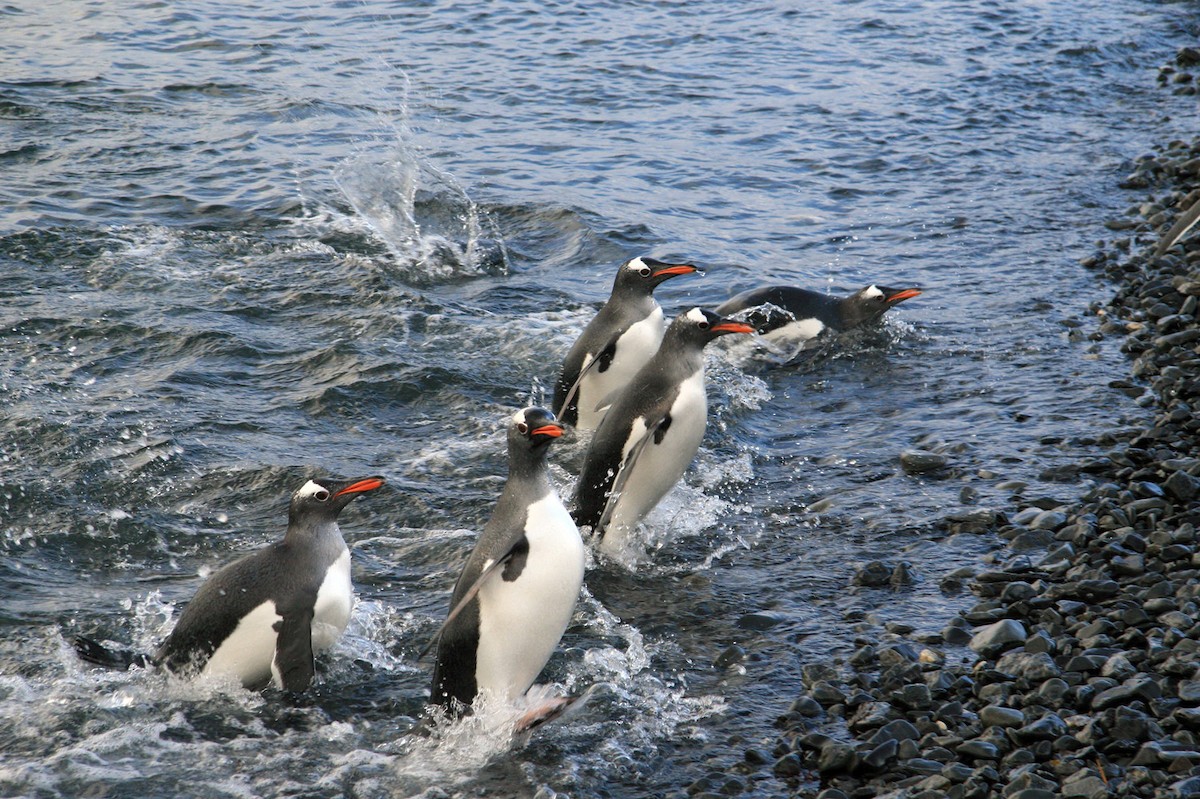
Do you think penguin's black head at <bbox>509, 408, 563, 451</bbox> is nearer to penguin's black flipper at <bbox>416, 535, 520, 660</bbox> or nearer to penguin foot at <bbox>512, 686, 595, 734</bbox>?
penguin's black flipper at <bbox>416, 535, 520, 660</bbox>

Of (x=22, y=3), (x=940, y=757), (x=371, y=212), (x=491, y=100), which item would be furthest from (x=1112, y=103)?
(x=22, y=3)

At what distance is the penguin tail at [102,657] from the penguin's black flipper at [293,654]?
51 centimetres

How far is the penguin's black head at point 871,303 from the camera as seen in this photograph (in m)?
8.20

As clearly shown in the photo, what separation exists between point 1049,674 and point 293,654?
2672mm

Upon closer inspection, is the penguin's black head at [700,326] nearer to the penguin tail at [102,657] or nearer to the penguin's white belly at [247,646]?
the penguin's white belly at [247,646]

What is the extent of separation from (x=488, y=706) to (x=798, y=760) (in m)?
1.14

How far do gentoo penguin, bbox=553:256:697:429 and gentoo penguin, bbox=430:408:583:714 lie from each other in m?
2.25

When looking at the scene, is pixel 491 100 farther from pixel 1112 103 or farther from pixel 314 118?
pixel 1112 103

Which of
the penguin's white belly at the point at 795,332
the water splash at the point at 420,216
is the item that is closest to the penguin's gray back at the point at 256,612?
the penguin's white belly at the point at 795,332

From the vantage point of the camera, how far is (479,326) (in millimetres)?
8234

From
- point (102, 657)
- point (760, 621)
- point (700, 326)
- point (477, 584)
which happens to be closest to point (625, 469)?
point (700, 326)

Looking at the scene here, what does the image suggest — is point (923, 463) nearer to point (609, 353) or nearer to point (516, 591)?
point (609, 353)

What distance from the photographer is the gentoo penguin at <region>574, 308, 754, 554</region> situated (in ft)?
19.4

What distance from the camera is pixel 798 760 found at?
4.12 meters
